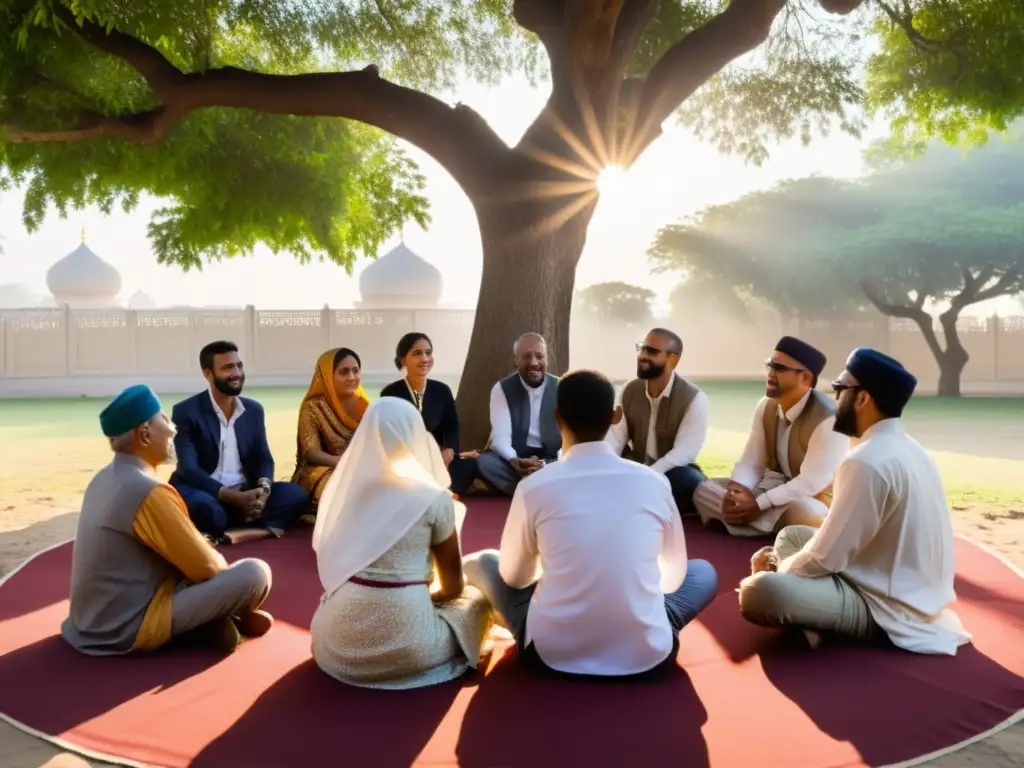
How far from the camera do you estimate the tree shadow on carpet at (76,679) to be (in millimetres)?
3213

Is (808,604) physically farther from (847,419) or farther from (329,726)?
(329,726)

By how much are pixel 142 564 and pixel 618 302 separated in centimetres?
2817

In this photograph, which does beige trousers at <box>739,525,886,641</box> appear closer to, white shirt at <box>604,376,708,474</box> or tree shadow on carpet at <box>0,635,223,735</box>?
tree shadow on carpet at <box>0,635,223,735</box>

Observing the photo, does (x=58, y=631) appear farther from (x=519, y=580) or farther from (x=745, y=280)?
(x=745, y=280)

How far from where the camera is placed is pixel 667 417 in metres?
6.46

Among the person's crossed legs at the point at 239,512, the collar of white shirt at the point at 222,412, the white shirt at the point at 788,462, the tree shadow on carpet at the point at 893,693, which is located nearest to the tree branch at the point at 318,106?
the collar of white shirt at the point at 222,412

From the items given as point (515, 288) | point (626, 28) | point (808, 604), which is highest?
point (626, 28)

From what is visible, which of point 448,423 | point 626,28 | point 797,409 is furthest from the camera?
point 626,28

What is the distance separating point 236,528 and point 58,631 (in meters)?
1.83

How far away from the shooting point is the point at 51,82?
8.07 meters

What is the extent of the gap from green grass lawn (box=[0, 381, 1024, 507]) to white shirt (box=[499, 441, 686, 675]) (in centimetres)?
512

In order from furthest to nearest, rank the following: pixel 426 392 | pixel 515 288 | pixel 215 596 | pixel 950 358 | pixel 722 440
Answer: pixel 950 358 → pixel 722 440 → pixel 515 288 → pixel 426 392 → pixel 215 596

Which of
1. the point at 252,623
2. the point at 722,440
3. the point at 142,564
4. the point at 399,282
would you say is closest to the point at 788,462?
the point at 252,623

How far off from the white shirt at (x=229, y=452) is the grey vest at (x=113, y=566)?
209 centimetres
